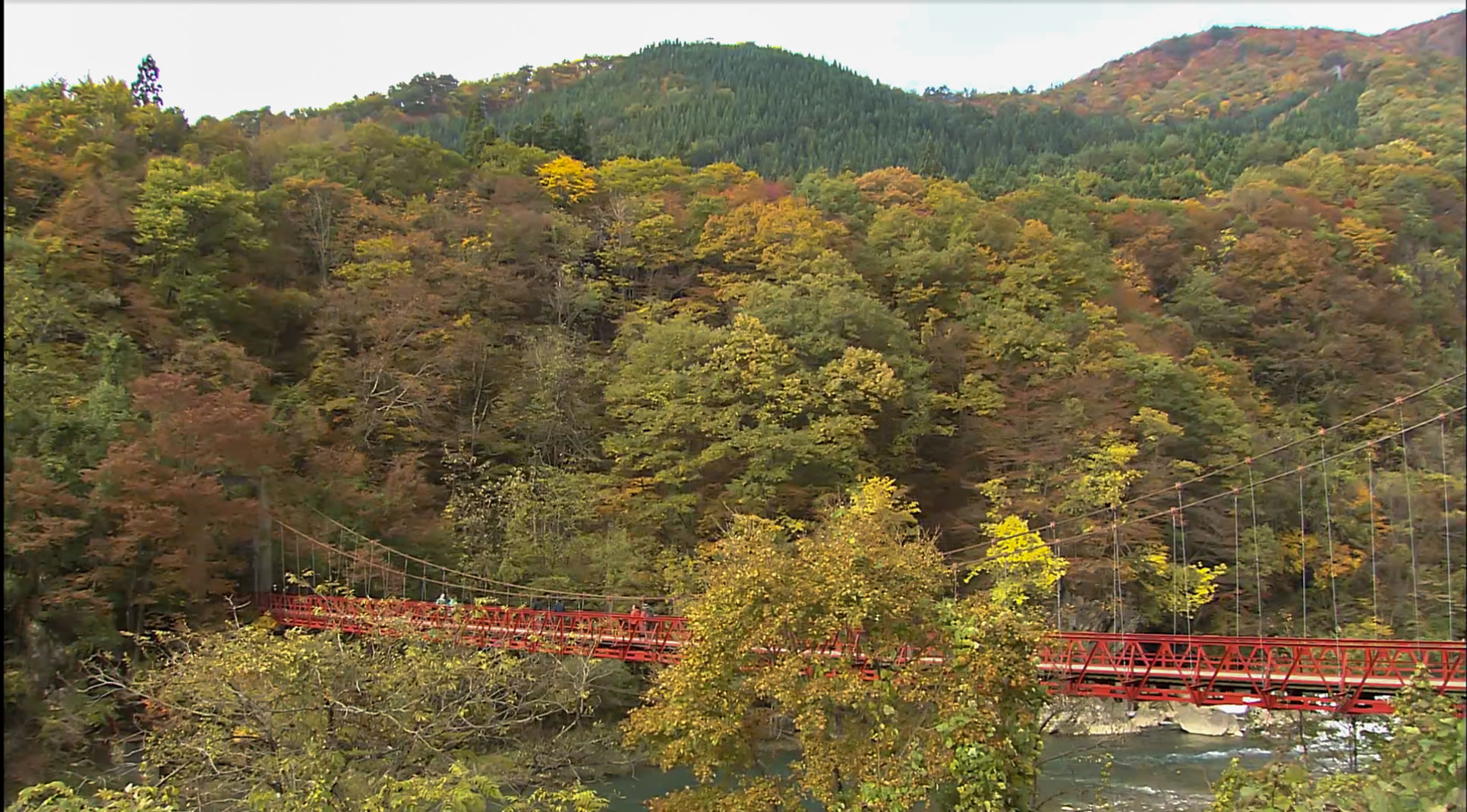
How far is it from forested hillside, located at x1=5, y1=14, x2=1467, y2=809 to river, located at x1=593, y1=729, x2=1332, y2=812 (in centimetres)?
109

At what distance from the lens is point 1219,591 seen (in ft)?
54.1

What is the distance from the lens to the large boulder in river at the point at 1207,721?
1427 cm

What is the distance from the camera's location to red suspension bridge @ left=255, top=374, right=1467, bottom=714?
29.6 ft

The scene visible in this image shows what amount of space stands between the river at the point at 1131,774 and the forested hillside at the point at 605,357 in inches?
42.8

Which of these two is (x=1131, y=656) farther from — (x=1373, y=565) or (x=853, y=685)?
(x=1373, y=565)

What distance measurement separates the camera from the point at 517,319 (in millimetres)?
19922

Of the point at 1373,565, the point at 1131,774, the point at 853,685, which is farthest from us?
the point at 1373,565

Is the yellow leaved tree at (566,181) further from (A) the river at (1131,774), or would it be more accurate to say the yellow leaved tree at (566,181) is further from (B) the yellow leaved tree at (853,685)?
(B) the yellow leaved tree at (853,685)

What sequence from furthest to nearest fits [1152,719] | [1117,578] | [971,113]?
[971,113], [1152,719], [1117,578]

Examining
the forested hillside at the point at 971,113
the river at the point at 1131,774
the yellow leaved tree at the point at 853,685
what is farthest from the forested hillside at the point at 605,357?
the forested hillside at the point at 971,113

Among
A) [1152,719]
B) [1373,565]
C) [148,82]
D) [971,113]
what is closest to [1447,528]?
[1373,565]

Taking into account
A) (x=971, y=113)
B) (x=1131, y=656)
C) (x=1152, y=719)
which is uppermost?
(x=971, y=113)

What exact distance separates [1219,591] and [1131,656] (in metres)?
8.68

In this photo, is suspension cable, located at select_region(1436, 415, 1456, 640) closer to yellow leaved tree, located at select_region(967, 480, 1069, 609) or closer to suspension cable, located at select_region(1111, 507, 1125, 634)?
suspension cable, located at select_region(1111, 507, 1125, 634)
